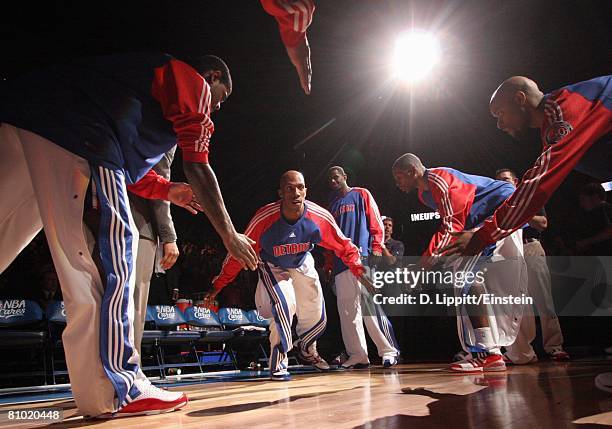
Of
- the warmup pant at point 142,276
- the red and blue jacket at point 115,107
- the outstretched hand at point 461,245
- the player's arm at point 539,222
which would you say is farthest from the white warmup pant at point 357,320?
the red and blue jacket at point 115,107

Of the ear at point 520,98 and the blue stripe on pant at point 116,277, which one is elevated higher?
the ear at point 520,98

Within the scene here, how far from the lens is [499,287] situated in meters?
4.13

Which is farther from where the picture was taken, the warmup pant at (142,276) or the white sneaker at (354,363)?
the white sneaker at (354,363)

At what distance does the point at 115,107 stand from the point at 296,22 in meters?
1.37

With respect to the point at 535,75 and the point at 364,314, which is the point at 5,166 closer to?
the point at 364,314

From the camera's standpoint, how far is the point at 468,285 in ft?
12.3

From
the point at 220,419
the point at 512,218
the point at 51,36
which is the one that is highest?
the point at 51,36

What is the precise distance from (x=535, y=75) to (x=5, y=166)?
8290 millimetres

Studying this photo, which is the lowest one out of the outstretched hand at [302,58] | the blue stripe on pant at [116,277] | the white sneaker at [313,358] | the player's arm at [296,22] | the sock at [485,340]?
the white sneaker at [313,358]

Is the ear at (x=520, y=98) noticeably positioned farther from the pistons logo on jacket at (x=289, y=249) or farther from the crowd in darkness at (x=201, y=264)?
the crowd in darkness at (x=201, y=264)

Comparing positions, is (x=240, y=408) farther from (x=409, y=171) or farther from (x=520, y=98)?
(x=409, y=171)

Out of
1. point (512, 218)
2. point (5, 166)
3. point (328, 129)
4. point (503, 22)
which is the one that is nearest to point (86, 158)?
point (5, 166)

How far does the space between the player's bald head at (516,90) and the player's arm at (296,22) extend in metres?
1.03

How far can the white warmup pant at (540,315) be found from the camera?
4.34 m
